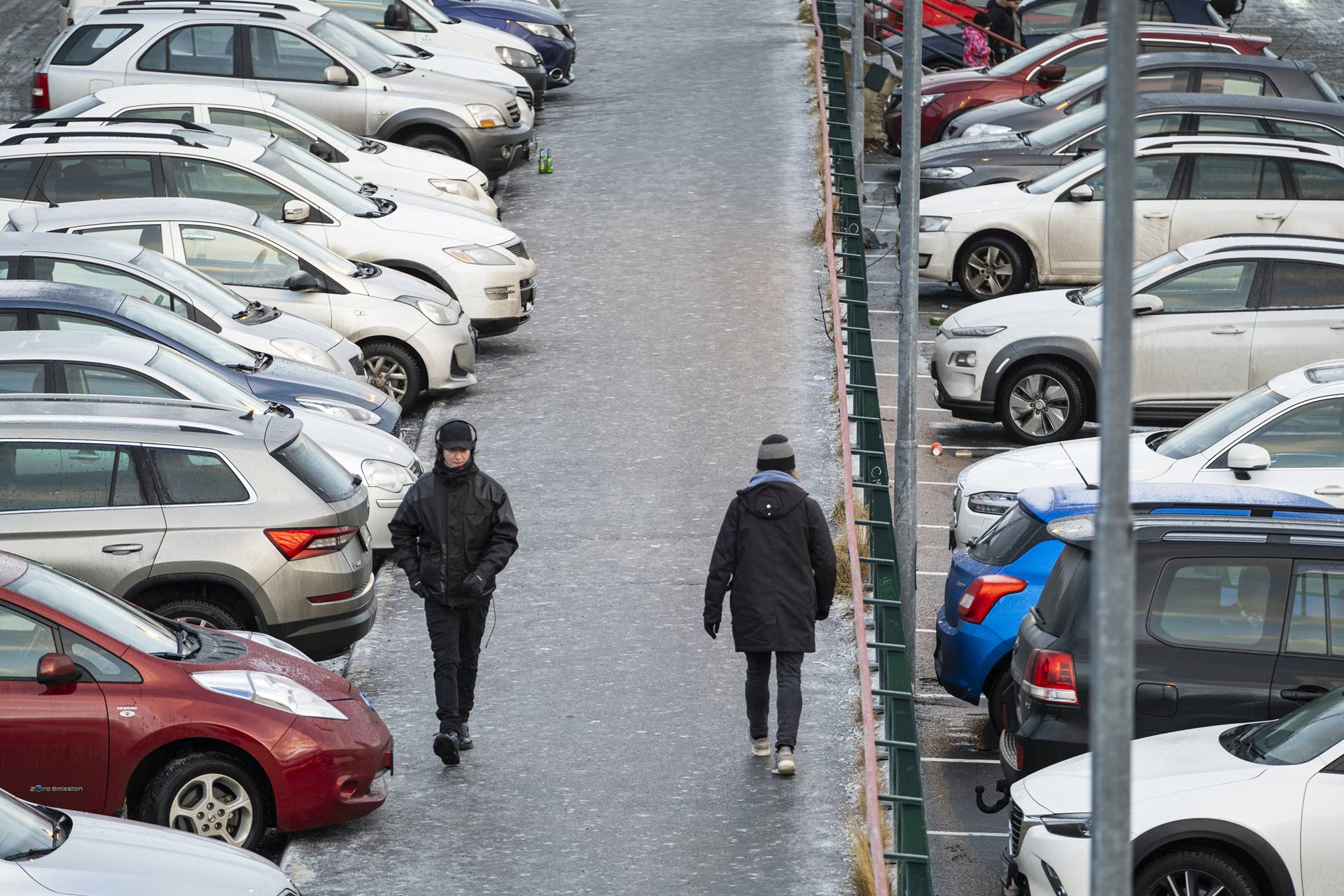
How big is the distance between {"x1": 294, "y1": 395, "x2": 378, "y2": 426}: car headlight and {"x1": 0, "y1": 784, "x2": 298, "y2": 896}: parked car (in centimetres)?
629

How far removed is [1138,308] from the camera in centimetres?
1633

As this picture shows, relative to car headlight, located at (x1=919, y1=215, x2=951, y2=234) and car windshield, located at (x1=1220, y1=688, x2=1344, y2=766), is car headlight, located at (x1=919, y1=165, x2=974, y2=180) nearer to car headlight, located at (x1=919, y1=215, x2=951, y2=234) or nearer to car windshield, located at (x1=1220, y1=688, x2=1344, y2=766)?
car headlight, located at (x1=919, y1=215, x2=951, y2=234)

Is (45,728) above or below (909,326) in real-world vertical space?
below

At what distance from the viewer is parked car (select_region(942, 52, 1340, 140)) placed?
23.4 meters

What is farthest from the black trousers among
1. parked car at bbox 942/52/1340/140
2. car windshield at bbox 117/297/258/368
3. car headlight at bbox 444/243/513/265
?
parked car at bbox 942/52/1340/140

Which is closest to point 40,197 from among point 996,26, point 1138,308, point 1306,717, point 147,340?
point 147,340

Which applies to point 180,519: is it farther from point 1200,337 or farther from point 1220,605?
point 1200,337

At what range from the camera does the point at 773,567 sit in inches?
367

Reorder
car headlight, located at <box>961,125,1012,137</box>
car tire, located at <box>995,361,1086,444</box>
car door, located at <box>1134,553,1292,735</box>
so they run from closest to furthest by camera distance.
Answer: car door, located at <box>1134,553,1292,735</box>, car tire, located at <box>995,361,1086,444</box>, car headlight, located at <box>961,125,1012,137</box>

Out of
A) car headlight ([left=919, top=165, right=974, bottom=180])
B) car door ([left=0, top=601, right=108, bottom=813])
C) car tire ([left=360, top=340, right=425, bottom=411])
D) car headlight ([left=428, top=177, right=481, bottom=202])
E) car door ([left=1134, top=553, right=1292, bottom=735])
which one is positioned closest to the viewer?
car door ([left=0, top=601, right=108, bottom=813])

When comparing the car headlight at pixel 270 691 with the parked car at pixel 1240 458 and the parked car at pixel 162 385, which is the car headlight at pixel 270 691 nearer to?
the parked car at pixel 162 385

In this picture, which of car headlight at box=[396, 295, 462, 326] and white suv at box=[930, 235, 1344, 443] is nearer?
car headlight at box=[396, 295, 462, 326]

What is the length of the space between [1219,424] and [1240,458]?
0.65 meters

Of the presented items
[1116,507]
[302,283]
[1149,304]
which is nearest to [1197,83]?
[1149,304]
